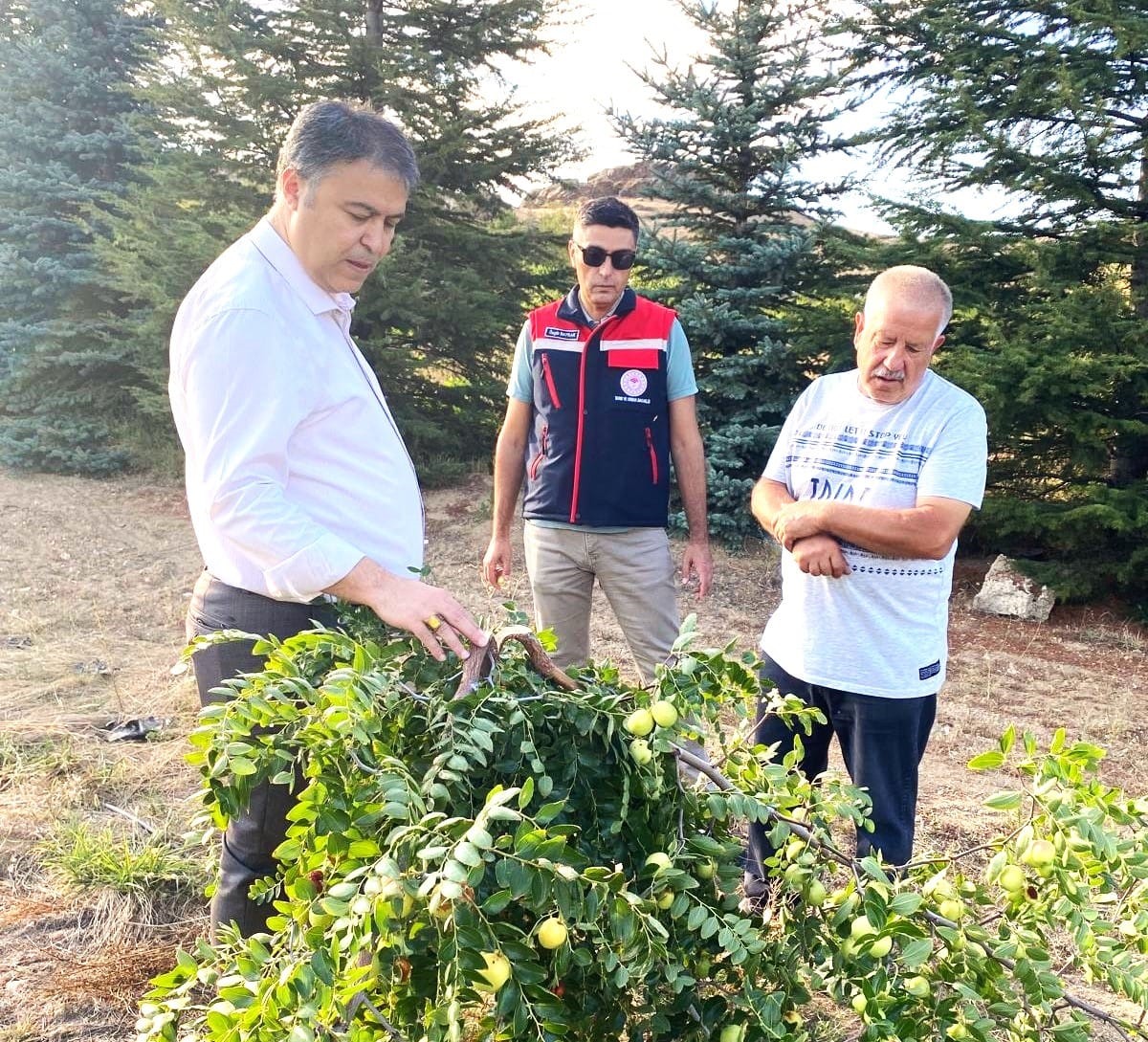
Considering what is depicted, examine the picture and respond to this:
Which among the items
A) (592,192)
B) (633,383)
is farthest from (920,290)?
(592,192)

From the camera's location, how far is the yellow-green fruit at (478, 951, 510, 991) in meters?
1.04

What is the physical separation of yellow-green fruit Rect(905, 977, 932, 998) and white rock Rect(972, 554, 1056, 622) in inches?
262

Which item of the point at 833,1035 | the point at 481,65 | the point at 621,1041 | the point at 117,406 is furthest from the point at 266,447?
the point at 117,406

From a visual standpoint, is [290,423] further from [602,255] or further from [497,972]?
[602,255]

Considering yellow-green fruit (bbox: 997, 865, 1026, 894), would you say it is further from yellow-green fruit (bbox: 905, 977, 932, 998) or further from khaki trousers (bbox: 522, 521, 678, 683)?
khaki trousers (bbox: 522, 521, 678, 683)

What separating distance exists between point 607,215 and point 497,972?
118 inches

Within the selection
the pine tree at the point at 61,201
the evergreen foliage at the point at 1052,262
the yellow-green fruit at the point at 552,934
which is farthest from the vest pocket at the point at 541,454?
the pine tree at the point at 61,201

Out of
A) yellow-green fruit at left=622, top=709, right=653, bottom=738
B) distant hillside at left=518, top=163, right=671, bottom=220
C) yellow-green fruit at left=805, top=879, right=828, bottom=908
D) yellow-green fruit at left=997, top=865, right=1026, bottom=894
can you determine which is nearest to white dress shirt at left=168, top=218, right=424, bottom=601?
yellow-green fruit at left=622, top=709, right=653, bottom=738

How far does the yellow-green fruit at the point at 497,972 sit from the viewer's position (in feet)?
3.42

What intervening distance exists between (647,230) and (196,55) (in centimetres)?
539

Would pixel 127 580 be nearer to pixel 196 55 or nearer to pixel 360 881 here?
pixel 196 55

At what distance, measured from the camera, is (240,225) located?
31.4ft

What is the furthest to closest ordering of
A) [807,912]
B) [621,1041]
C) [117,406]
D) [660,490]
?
1. [117,406]
2. [660,490]
3. [621,1041]
4. [807,912]

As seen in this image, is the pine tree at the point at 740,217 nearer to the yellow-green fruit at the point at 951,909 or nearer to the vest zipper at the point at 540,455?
the vest zipper at the point at 540,455
